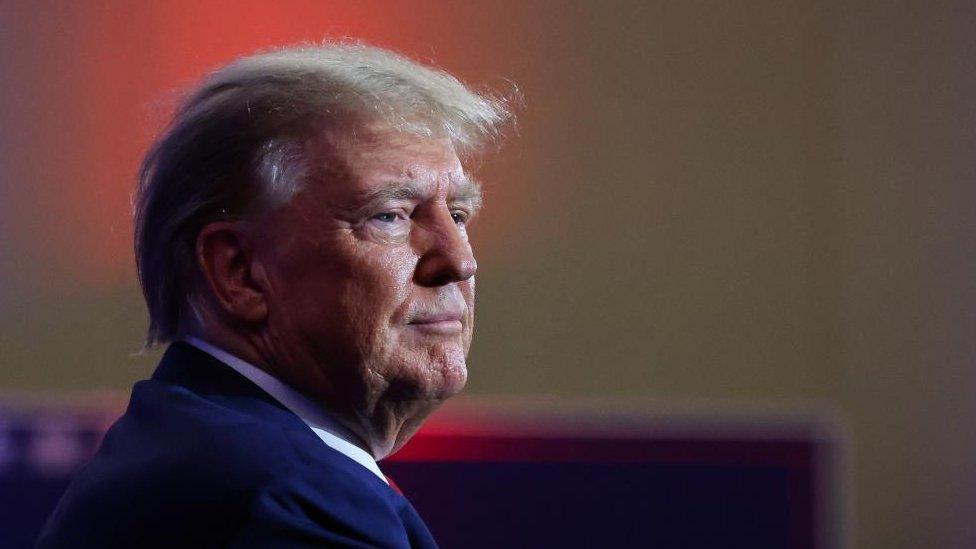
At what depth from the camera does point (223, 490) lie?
3.07 feet

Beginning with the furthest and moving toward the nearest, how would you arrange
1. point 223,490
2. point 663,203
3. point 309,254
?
point 663,203
point 309,254
point 223,490

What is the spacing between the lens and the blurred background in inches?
115

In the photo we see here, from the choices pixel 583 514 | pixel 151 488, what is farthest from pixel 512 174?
pixel 151 488

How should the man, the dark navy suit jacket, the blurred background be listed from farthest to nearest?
the blurred background < the man < the dark navy suit jacket

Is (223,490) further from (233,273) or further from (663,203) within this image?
(663,203)

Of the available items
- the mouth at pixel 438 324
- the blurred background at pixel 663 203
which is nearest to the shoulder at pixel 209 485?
the mouth at pixel 438 324

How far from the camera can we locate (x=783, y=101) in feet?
9.85

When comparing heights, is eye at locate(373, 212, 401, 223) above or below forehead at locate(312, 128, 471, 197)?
below

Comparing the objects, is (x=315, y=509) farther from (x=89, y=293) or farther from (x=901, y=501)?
(x=901, y=501)

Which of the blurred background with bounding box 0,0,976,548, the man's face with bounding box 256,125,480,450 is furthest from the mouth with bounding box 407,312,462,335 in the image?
the blurred background with bounding box 0,0,976,548

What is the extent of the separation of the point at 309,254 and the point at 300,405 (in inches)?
5.2

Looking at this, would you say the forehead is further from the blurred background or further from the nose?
the blurred background

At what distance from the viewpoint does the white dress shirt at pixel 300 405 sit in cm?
112

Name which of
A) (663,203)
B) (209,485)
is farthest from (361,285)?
(663,203)
